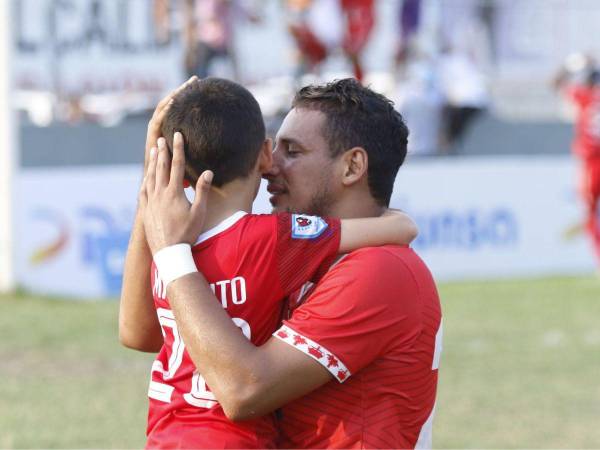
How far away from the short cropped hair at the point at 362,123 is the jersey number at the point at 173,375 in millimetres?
470

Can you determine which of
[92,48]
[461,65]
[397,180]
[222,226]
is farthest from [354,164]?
[461,65]

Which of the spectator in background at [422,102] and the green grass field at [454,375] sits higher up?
the spectator in background at [422,102]

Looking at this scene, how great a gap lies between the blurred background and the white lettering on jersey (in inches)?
167

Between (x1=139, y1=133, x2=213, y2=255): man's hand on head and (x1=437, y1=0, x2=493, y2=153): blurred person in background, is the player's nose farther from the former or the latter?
(x1=437, y1=0, x2=493, y2=153): blurred person in background

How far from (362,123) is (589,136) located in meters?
12.0

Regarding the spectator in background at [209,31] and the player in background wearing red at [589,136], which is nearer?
the spectator in background at [209,31]

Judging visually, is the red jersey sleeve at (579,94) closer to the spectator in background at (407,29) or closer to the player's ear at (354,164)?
the spectator in background at (407,29)

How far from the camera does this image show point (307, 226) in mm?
2693

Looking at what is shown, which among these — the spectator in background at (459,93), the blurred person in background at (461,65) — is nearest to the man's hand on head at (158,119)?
the spectator in background at (459,93)

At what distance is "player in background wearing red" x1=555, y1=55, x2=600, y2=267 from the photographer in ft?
46.8

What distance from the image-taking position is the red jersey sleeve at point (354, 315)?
2627 mm

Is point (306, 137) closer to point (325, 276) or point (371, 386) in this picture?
point (325, 276)

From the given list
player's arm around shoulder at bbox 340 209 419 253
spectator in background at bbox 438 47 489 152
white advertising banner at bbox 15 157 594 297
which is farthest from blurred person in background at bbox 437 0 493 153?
player's arm around shoulder at bbox 340 209 419 253

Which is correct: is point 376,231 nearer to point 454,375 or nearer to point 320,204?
point 320,204
